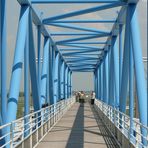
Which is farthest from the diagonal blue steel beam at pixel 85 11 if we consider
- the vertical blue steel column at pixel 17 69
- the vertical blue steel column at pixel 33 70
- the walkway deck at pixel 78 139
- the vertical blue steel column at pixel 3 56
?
the vertical blue steel column at pixel 3 56

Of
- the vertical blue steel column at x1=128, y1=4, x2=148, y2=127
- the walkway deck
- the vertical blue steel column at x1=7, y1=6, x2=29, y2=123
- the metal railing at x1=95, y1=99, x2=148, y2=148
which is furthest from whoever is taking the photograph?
the walkway deck

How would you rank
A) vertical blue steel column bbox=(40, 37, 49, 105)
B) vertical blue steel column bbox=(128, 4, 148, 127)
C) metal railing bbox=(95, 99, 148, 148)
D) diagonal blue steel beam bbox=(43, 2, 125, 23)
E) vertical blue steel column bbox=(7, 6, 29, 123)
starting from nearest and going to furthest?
1. metal railing bbox=(95, 99, 148, 148)
2. vertical blue steel column bbox=(7, 6, 29, 123)
3. vertical blue steel column bbox=(128, 4, 148, 127)
4. diagonal blue steel beam bbox=(43, 2, 125, 23)
5. vertical blue steel column bbox=(40, 37, 49, 105)

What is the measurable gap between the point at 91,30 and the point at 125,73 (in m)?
12.4

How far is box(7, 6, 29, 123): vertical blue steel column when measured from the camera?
1376cm

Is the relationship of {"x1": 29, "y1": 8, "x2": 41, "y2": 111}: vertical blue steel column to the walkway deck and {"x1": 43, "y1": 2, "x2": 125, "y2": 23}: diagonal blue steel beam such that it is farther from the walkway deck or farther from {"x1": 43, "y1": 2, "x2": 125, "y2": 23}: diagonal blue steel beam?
{"x1": 43, "y1": 2, "x2": 125, "y2": 23}: diagonal blue steel beam

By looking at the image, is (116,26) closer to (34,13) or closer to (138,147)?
(34,13)

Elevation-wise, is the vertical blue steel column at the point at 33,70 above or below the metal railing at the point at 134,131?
above

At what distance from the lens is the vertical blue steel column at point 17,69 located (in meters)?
13.8

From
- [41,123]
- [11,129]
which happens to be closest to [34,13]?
[41,123]

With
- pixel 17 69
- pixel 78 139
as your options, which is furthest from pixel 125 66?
pixel 17 69

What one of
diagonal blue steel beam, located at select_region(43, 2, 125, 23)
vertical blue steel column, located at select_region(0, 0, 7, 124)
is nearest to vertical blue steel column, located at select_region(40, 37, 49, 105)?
diagonal blue steel beam, located at select_region(43, 2, 125, 23)

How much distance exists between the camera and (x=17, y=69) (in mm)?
14398

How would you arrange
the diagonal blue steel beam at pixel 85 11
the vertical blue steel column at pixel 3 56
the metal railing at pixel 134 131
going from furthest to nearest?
the diagonal blue steel beam at pixel 85 11
the vertical blue steel column at pixel 3 56
the metal railing at pixel 134 131

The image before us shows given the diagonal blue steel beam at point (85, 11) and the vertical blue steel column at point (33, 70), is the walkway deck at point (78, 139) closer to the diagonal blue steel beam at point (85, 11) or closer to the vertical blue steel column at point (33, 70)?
the vertical blue steel column at point (33, 70)
